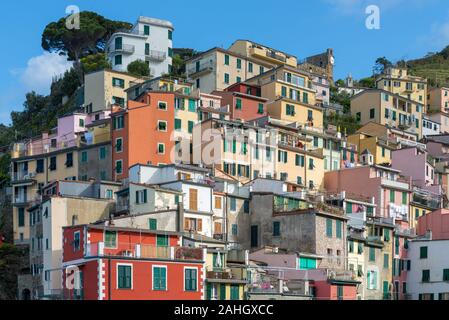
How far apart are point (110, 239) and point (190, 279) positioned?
4.70m

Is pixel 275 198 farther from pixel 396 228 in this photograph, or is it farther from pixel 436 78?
pixel 436 78

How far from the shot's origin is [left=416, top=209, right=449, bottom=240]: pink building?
235ft

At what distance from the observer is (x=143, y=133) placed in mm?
71688

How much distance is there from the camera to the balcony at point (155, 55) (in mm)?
101188

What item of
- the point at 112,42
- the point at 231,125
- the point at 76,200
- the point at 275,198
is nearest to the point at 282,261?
the point at 275,198

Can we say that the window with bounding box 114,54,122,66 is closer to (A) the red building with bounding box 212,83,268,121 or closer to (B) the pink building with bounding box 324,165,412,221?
(A) the red building with bounding box 212,83,268,121

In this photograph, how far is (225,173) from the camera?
70.2m

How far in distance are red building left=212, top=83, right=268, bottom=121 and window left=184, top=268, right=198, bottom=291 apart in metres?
33.5

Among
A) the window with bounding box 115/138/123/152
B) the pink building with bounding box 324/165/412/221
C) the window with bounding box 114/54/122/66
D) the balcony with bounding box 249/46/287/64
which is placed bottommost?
the pink building with bounding box 324/165/412/221

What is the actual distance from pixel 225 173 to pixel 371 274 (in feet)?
44.7

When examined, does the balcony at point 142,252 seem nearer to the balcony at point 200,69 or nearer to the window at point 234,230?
the window at point 234,230

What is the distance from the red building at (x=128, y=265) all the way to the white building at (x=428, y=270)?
21572mm

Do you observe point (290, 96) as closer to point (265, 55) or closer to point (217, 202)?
point (265, 55)

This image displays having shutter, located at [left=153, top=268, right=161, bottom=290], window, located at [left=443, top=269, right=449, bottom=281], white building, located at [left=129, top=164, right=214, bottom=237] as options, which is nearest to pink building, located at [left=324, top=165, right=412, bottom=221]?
window, located at [left=443, top=269, right=449, bottom=281]
